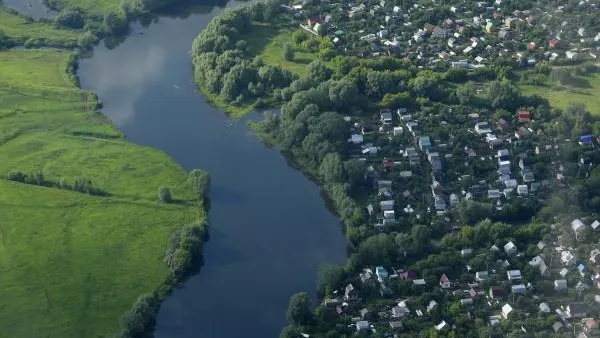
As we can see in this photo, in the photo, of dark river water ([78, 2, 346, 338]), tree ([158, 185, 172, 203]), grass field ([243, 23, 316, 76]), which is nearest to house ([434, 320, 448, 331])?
dark river water ([78, 2, 346, 338])

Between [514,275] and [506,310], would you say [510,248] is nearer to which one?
[514,275]

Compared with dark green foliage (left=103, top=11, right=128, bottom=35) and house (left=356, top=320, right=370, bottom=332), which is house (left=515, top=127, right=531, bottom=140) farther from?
dark green foliage (left=103, top=11, right=128, bottom=35)

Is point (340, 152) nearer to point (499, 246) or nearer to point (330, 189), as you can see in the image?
point (330, 189)

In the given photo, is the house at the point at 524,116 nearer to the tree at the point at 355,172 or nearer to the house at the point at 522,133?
the house at the point at 522,133

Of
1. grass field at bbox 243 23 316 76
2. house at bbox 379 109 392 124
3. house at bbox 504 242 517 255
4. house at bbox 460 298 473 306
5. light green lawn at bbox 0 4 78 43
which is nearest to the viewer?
house at bbox 460 298 473 306

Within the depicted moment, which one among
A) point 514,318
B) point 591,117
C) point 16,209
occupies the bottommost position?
point 16,209

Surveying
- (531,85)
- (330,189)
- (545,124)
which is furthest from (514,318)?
(531,85)

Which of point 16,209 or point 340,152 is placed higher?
point 340,152
